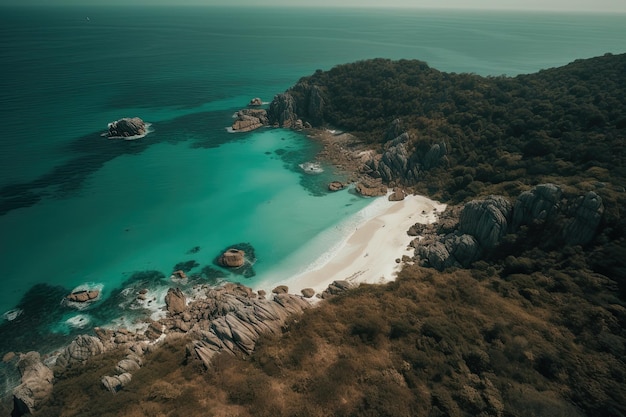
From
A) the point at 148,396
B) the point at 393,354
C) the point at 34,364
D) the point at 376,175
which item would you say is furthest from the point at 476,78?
the point at 34,364

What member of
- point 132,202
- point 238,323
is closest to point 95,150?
point 132,202

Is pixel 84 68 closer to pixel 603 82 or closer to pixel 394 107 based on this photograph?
pixel 394 107

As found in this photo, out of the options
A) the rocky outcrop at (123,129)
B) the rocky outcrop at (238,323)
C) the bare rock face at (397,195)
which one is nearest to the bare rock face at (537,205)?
the bare rock face at (397,195)

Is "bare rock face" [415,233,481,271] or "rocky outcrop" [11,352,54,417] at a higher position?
"bare rock face" [415,233,481,271]

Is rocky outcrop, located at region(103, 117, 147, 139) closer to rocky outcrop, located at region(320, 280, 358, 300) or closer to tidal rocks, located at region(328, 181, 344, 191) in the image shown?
tidal rocks, located at region(328, 181, 344, 191)

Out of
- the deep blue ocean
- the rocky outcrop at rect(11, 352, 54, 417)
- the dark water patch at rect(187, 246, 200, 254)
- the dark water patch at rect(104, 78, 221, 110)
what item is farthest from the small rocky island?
the rocky outcrop at rect(11, 352, 54, 417)

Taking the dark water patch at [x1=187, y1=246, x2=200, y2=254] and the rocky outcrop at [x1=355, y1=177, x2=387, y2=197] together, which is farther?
the rocky outcrop at [x1=355, y1=177, x2=387, y2=197]
